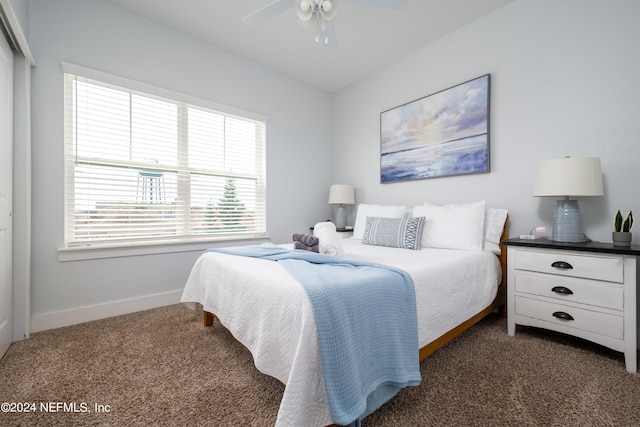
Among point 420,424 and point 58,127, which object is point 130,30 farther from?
point 420,424

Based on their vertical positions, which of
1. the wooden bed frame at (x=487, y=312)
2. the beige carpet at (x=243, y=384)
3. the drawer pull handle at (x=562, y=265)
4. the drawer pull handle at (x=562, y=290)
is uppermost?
the drawer pull handle at (x=562, y=265)

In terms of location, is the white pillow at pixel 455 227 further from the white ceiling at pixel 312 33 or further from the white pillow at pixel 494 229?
the white ceiling at pixel 312 33

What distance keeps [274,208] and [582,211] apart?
3.02 m

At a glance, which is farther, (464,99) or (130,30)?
(464,99)

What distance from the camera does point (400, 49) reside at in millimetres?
3104

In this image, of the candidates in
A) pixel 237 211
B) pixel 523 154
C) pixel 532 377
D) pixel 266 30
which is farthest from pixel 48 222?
pixel 523 154

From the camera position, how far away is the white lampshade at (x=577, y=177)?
1795 millimetres

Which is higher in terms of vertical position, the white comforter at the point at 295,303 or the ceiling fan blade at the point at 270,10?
the ceiling fan blade at the point at 270,10

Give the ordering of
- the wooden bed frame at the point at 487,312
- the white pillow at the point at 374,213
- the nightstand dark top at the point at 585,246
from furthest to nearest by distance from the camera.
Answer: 1. the white pillow at the point at 374,213
2. the wooden bed frame at the point at 487,312
3. the nightstand dark top at the point at 585,246

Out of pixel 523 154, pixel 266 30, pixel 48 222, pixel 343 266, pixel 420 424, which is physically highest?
pixel 266 30

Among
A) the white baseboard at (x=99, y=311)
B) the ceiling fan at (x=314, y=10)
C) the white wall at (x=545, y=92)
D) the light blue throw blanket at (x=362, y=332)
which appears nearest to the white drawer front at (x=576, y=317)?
the white wall at (x=545, y=92)

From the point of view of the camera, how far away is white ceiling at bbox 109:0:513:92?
2447 mm

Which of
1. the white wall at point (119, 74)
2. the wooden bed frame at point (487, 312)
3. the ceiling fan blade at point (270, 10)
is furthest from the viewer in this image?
the white wall at point (119, 74)

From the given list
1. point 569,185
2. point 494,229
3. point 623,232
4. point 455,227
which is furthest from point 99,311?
Answer: point 623,232
